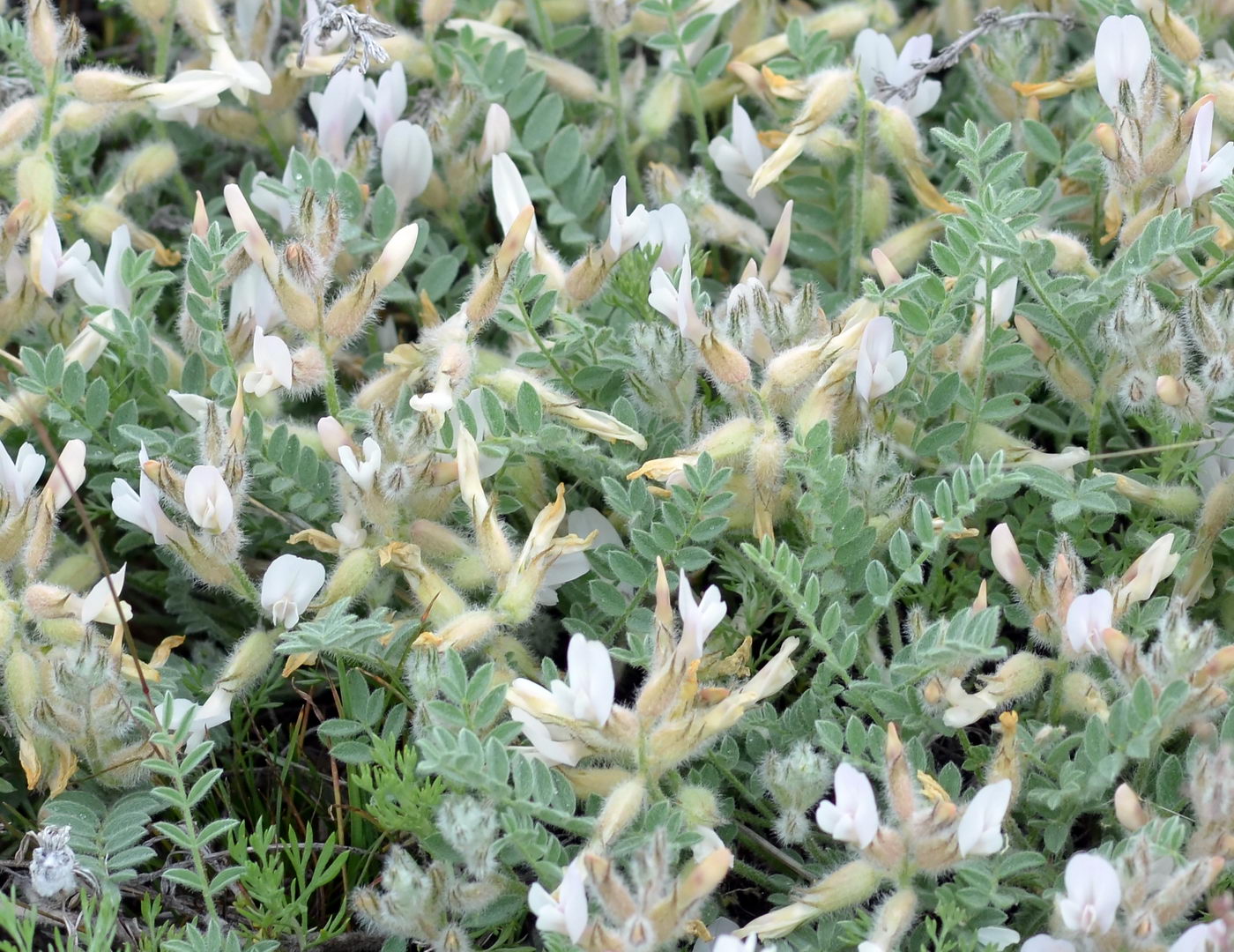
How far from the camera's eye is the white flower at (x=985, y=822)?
1547 millimetres

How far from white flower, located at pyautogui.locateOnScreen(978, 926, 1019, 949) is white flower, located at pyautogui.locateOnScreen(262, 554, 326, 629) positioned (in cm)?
88

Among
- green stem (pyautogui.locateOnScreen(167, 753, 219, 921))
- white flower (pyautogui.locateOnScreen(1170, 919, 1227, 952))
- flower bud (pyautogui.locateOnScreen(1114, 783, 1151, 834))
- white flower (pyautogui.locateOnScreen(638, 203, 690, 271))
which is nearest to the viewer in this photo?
white flower (pyautogui.locateOnScreen(1170, 919, 1227, 952))

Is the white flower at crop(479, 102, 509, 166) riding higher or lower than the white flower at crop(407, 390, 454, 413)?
higher

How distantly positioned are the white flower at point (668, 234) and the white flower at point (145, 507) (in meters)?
0.77

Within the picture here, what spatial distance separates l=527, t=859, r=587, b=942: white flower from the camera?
1.47 m

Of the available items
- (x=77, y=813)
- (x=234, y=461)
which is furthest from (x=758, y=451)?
(x=77, y=813)

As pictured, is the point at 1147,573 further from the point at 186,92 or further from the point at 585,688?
the point at 186,92

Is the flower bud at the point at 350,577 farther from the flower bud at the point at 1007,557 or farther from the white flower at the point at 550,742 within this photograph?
the flower bud at the point at 1007,557

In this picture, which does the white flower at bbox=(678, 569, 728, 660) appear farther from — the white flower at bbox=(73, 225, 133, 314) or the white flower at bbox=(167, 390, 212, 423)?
the white flower at bbox=(73, 225, 133, 314)

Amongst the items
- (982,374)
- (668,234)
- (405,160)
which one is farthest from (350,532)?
Answer: (982,374)

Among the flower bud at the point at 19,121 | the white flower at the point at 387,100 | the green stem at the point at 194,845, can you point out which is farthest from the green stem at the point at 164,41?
the green stem at the point at 194,845

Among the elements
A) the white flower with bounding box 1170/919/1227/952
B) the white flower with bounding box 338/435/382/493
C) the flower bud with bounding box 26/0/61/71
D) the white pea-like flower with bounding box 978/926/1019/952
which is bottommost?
the white pea-like flower with bounding box 978/926/1019/952

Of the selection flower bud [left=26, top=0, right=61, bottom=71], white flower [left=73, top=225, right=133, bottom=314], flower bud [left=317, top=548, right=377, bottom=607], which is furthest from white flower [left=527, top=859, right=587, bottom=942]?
flower bud [left=26, top=0, right=61, bottom=71]

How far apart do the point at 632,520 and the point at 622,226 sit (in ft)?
1.41
